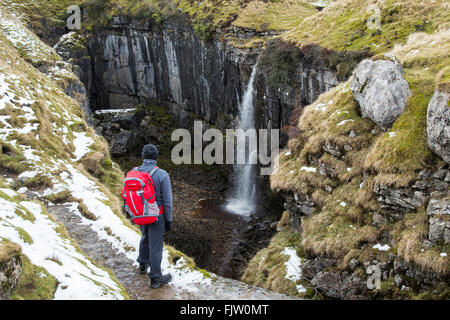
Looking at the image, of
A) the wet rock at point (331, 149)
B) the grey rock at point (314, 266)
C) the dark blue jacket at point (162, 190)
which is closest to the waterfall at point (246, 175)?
the wet rock at point (331, 149)

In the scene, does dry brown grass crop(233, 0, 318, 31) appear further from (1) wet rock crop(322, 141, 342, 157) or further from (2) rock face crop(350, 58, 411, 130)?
(1) wet rock crop(322, 141, 342, 157)

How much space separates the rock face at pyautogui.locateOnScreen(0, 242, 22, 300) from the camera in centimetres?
535

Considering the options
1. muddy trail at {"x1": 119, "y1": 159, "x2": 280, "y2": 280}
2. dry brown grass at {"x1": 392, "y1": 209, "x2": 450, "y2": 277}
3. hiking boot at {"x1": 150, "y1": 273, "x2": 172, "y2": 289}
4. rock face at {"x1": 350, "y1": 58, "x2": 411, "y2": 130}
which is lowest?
muddy trail at {"x1": 119, "y1": 159, "x2": 280, "y2": 280}

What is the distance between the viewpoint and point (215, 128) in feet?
163

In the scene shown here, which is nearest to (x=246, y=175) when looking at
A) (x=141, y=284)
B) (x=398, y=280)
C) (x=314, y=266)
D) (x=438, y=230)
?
(x=314, y=266)

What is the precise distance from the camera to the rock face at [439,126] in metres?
11.4

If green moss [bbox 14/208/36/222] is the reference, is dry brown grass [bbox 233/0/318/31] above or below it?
above

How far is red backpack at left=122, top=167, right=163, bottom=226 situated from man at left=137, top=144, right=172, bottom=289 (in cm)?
18

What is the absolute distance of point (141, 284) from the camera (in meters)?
8.07

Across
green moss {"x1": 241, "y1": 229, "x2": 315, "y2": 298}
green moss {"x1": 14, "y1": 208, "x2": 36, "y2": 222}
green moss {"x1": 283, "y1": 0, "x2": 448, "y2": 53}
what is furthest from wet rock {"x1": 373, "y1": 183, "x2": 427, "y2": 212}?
green moss {"x1": 283, "y1": 0, "x2": 448, "y2": 53}

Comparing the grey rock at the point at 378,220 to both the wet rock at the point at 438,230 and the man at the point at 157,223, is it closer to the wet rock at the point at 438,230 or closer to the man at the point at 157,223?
the wet rock at the point at 438,230

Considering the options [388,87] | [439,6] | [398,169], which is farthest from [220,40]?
[398,169]
